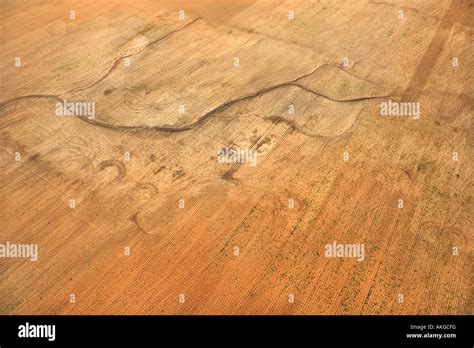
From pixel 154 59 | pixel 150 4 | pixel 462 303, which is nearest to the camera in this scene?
pixel 462 303

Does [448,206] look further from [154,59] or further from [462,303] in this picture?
[154,59]

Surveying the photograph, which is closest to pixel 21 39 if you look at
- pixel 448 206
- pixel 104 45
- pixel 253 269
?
pixel 104 45

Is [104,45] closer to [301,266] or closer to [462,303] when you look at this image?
[301,266]

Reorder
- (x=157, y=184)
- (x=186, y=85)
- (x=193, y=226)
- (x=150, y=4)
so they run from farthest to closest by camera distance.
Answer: (x=150, y=4) < (x=186, y=85) < (x=157, y=184) < (x=193, y=226)

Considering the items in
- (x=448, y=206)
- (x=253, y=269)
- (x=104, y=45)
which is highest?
(x=104, y=45)

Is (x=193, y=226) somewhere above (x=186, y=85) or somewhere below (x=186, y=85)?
below

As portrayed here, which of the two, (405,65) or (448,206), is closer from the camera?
(448,206)
